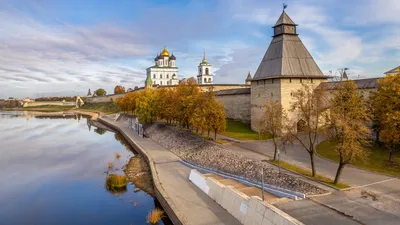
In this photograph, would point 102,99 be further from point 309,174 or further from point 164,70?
point 309,174

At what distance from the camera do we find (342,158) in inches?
480

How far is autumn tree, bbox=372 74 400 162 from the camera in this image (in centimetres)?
1442

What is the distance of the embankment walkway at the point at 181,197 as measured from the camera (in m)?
10.6

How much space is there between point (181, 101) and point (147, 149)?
5916mm

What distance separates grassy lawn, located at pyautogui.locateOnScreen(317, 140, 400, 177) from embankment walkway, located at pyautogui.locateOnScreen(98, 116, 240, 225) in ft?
23.9

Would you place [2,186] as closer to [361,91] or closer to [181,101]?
[181,101]

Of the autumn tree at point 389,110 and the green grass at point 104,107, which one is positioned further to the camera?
the green grass at point 104,107

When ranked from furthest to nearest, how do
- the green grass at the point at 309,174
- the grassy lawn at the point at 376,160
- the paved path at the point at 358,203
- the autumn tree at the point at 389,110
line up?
the autumn tree at the point at 389,110 < the grassy lawn at the point at 376,160 < the green grass at the point at 309,174 < the paved path at the point at 358,203

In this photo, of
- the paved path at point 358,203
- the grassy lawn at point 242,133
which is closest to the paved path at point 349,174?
the paved path at point 358,203

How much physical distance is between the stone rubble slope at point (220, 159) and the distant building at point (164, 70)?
181ft

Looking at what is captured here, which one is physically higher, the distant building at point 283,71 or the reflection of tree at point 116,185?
the distant building at point 283,71

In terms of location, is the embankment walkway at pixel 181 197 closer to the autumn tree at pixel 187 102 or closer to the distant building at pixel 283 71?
the autumn tree at pixel 187 102

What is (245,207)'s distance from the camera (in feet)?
33.2

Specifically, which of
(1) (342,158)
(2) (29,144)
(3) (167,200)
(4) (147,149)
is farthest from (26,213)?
(2) (29,144)
